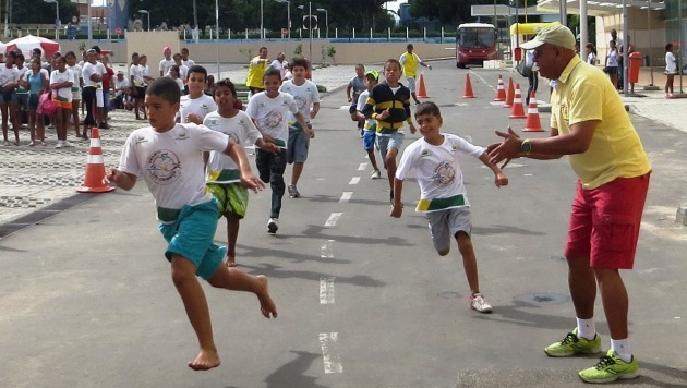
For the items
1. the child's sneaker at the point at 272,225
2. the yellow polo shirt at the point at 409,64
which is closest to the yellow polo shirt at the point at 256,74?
the yellow polo shirt at the point at 409,64

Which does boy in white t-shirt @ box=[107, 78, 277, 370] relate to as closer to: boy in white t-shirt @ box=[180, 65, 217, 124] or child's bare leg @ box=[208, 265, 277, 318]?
child's bare leg @ box=[208, 265, 277, 318]

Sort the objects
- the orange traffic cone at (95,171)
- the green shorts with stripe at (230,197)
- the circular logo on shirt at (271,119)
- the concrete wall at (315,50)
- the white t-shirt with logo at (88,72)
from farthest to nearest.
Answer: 1. the concrete wall at (315,50)
2. the white t-shirt with logo at (88,72)
3. the orange traffic cone at (95,171)
4. the circular logo on shirt at (271,119)
5. the green shorts with stripe at (230,197)

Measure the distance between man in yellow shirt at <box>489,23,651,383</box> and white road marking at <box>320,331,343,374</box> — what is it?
136cm

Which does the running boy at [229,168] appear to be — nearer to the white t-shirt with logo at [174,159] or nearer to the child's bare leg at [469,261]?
the child's bare leg at [469,261]

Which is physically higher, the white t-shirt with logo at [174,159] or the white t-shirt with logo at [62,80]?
the white t-shirt with logo at [62,80]

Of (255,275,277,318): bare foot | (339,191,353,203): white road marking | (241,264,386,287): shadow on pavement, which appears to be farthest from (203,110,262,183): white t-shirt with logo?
(339,191,353,203): white road marking

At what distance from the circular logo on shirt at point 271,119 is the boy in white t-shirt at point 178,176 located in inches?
213

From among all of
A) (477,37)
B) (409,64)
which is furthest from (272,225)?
(477,37)

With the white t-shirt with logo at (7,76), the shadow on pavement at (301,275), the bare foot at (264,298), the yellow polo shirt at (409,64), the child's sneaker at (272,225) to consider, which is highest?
the yellow polo shirt at (409,64)

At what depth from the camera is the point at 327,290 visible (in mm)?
8664

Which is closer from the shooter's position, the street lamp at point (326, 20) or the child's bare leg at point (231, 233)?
the child's bare leg at point (231, 233)

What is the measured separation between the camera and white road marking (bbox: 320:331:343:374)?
6.40 m

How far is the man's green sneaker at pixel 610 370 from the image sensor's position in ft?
19.5

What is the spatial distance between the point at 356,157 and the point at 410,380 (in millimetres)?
12997
